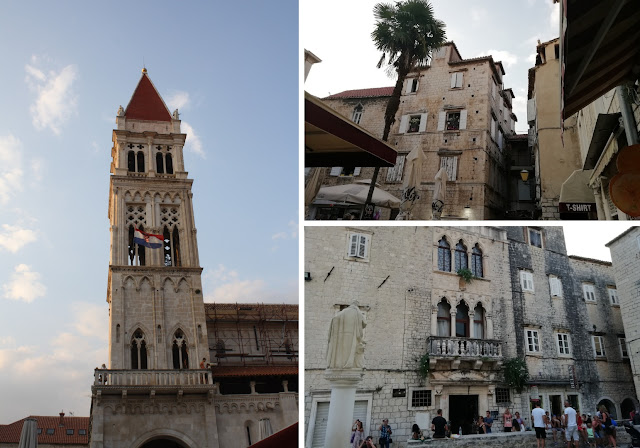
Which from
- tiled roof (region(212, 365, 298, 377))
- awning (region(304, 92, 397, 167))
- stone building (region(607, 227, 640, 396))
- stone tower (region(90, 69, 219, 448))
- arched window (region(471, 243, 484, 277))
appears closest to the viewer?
awning (region(304, 92, 397, 167))

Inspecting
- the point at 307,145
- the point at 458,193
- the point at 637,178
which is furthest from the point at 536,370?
the point at 637,178

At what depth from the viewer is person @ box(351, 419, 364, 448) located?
33.2 ft

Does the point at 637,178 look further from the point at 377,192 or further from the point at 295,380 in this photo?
the point at 295,380

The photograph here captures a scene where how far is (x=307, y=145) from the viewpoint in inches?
390

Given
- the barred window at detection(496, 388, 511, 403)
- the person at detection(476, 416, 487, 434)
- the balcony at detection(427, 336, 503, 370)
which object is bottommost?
the person at detection(476, 416, 487, 434)

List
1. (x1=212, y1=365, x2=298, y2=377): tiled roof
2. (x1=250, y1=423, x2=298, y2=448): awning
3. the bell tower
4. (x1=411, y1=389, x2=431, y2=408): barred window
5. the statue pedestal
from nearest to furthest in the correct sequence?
(x1=250, y1=423, x2=298, y2=448): awning
the statue pedestal
(x1=411, y1=389, x2=431, y2=408): barred window
the bell tower
(x1=212, y1=365, x2=298, y2=377): tiled roof

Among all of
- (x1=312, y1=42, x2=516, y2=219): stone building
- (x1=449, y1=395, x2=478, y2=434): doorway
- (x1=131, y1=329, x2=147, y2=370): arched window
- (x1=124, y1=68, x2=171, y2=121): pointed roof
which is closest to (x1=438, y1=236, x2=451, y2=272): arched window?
(x1=312, y1=42, x2=516, y2=219): stone building

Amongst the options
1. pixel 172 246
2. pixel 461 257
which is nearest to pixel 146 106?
pixel 172 246

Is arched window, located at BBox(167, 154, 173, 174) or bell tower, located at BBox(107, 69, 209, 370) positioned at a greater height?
arched window, located at BBox(167, 154, 173, 174)

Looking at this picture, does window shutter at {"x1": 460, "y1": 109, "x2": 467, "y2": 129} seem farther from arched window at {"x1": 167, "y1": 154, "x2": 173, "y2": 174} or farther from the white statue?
arched window at {"x1": 167, "y1": 154, "x2": 173, "y2": 174}

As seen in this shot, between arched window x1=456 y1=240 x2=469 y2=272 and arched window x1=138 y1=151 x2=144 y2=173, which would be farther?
arched window x1=138 y1=151 x2=144 y2=173

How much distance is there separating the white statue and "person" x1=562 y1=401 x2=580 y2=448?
395 centimetres

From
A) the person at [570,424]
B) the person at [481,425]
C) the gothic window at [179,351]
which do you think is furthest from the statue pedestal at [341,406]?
the gothic window at [179,351]

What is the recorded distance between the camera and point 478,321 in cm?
1216
